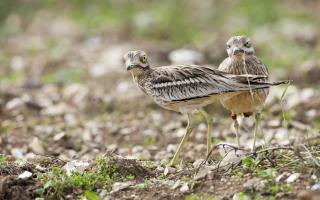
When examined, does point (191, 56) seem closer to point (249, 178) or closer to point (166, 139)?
point (166, 139)

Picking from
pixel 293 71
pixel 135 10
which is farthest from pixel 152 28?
pixel 293 71

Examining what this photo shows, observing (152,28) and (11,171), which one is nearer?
(11,171)

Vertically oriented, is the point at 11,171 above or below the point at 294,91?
below

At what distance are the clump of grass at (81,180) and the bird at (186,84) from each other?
717mm

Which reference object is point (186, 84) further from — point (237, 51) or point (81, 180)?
point (81, 180)

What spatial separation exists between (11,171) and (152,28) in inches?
296

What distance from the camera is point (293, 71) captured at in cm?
Answer: 1082

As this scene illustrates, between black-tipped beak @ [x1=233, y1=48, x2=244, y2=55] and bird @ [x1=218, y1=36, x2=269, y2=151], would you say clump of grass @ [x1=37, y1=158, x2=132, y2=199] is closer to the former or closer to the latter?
bird @ [x1=218, y1=36, x2=269, y2=151]

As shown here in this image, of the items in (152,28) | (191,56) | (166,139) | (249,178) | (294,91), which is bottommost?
(249,178)

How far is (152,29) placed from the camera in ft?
43.1

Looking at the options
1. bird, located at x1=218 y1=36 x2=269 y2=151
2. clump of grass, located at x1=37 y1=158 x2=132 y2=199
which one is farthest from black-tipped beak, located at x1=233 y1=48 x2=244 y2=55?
clump of grass, located at x1=37 y1=158 x2=132 y2=199

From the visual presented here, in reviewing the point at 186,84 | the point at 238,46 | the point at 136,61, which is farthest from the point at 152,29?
the point at 186,84

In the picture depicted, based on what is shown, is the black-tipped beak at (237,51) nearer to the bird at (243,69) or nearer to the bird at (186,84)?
the bird at (243,69)

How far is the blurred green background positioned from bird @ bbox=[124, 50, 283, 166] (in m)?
4.20
